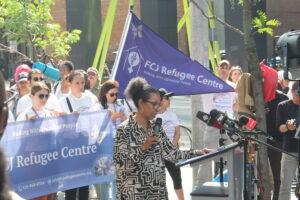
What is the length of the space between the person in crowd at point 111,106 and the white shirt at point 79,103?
15 centimetres

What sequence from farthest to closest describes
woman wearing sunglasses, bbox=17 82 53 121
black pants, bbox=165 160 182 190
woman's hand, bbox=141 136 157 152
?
woman wearing sunglasses, bbox=17 82 53 121
black pants, bbox=165 160 182 190
woman's hand, bbox=141 136 157 152

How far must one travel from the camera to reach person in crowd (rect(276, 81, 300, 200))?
863 centimetres

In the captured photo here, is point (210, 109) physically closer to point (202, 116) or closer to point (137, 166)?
point (202, 116)

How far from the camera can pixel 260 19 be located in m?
7.88

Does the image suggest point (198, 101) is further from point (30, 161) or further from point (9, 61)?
point (9, 61)

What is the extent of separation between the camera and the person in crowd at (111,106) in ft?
30.0

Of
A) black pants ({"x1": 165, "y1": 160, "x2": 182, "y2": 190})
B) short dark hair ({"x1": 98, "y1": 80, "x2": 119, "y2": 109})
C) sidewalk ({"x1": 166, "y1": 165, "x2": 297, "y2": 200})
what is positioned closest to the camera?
black pants ({"x1": 165, "y1": 160, "x2": 182, "y2": 190})

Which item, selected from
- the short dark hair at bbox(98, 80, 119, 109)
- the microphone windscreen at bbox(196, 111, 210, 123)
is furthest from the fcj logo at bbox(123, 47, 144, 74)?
the microphone windscreen at bbox(196, 111, 210, 123)

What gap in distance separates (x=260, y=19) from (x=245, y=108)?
2005 mm

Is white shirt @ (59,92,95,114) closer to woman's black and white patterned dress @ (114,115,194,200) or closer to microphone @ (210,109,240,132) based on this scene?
microphone @ (210,109,240,132)

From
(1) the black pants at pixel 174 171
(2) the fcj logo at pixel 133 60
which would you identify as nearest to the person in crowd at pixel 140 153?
(1) the black pants at pixel 174 171

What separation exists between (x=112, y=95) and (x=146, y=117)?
3.60 m

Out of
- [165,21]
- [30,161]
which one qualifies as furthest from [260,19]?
[165,21]

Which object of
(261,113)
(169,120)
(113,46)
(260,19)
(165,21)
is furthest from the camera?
(113,46)
